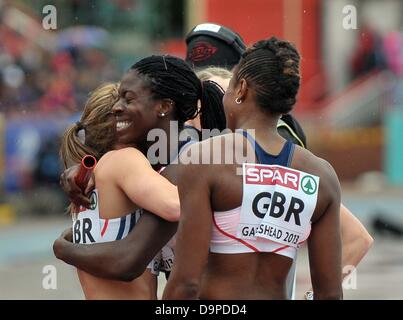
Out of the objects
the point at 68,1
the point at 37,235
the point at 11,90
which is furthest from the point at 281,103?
the point at 68,1

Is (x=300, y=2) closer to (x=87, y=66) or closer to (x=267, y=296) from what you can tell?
(x=87, y=66)

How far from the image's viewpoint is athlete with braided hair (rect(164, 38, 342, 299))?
11.4 ft

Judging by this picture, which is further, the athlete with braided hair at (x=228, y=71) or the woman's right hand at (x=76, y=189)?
the athlete with braided hair at (x=228, y=71)

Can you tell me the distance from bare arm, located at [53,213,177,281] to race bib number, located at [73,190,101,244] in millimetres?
91

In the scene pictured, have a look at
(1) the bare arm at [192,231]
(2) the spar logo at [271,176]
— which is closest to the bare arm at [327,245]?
(2) the spar logo at [271,176]

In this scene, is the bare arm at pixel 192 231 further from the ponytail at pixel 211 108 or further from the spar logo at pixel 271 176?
the ponytail at pixel 211 108

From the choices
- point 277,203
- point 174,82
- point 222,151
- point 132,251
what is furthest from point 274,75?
point 132,251

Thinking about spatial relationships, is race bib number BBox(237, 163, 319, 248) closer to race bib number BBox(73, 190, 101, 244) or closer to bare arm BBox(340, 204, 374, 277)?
race bib number BBox(73, 190, 101, 244)

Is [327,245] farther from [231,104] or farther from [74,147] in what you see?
[74,147]

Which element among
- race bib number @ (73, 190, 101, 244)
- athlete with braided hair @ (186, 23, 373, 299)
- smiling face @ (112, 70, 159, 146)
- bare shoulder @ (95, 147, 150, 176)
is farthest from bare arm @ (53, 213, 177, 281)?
athlete with braided hair @ (186, 23, 373, 299)

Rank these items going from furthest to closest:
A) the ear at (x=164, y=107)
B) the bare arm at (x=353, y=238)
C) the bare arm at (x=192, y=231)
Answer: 1. the bare arm at (x=353, y=238)
2. the ear at (x=164, y=107)
3. the bare arm at (x=192, y=231)

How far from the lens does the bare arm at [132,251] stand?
3.89 m

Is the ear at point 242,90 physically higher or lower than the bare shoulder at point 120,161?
higher

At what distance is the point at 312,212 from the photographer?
3.60 meters
